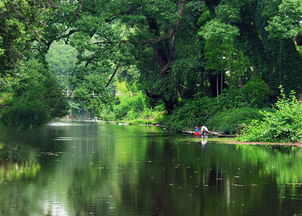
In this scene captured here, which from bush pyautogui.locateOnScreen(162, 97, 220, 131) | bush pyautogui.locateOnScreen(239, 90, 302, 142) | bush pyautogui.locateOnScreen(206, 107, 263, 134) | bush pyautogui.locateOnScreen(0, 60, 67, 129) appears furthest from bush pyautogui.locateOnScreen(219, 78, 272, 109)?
bush pyautogui.locateOnScreen(0, 60, 67, 129)

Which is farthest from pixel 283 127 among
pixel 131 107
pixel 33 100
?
pixel 131 107

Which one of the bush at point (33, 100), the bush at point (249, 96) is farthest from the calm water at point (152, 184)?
the bush at point (249, 96)

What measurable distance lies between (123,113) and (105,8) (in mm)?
75910

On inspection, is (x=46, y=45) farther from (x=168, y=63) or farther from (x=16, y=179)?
(x=16, y=179)

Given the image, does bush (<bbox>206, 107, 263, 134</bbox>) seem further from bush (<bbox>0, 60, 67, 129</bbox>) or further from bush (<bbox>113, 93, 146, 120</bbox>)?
bush (<bbox>113, 93, 146, 120</bbox>)

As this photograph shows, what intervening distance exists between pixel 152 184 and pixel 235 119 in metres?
32.8

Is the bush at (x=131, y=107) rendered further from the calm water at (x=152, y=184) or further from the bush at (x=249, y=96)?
the calm water at (x=152, y=184)

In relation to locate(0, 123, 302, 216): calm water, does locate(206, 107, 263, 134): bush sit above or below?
above

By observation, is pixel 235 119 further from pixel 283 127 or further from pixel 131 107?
pixel 131 107

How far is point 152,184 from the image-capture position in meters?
19.7

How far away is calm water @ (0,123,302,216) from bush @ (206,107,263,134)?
63.0 ft

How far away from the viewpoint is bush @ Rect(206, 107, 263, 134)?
51.0m

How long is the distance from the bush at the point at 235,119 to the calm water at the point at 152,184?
757 inches

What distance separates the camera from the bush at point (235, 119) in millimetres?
50969
